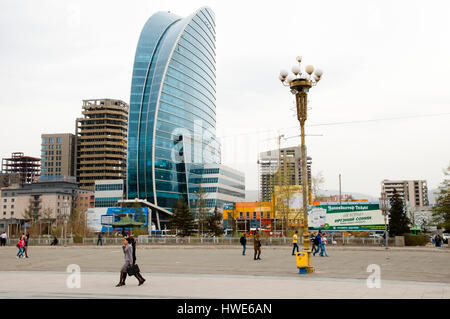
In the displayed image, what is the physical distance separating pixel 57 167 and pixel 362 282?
573 ft

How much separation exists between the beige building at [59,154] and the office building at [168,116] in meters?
59.8

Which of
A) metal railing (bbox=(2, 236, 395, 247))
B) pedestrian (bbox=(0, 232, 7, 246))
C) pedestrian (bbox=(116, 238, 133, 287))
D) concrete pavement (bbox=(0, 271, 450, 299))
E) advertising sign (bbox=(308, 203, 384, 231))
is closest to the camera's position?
concrete pavement (bbox=(0, 271, 450, 299))

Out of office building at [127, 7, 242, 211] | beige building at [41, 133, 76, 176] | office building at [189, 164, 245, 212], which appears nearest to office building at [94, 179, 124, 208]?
office building at [127, 7, 242, 211]

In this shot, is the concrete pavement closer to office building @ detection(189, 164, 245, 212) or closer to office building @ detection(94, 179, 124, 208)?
office building @ detection(94, 179, 124, 208)

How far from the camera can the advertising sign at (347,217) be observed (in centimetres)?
4656

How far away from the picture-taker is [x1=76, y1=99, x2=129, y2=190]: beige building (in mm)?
160625

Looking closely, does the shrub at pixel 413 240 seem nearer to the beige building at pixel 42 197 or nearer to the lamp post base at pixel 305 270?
the lamp post base at pixel 305 270

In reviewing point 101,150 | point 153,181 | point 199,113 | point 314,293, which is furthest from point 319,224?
point 101,150

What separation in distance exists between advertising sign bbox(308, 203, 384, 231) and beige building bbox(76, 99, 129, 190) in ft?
406

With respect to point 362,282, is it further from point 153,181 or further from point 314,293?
point 153,181

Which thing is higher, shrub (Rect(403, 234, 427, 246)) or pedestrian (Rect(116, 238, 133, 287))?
pedestrian (Rect(116, 238, 133, 287))

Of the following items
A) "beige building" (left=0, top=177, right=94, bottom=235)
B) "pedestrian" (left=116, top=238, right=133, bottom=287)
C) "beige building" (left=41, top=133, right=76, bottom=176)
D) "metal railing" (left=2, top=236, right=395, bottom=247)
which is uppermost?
"beige building" (left=41, top=133, right=76, bottom=176)

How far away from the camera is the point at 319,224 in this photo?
47.9m
